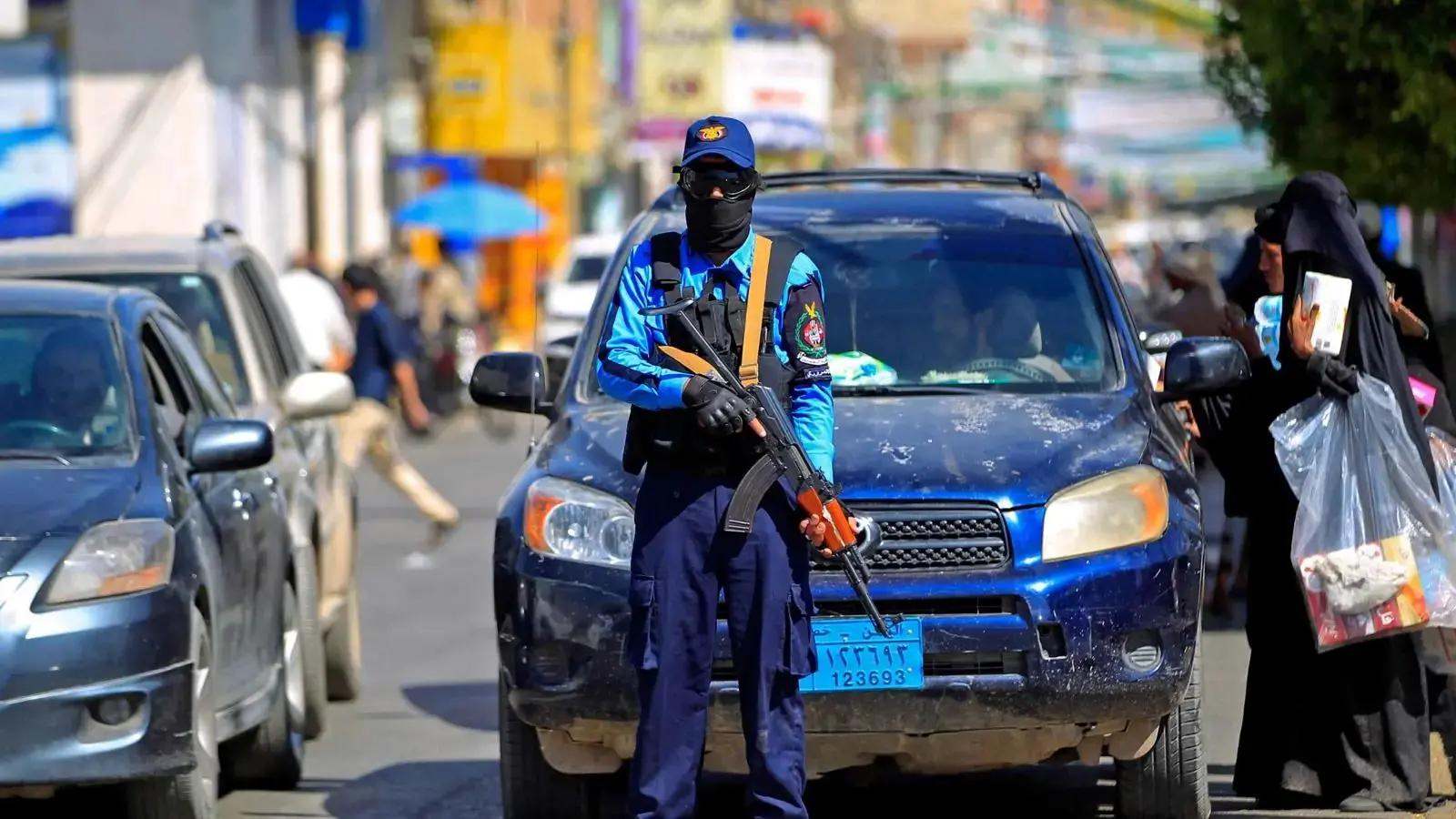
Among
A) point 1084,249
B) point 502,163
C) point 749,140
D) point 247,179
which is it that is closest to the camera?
point 749,140

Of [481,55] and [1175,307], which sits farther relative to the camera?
[481,55]

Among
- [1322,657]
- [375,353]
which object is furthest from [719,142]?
[375,353]

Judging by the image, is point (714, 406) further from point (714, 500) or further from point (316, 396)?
point (316, 396)

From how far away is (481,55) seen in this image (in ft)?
137

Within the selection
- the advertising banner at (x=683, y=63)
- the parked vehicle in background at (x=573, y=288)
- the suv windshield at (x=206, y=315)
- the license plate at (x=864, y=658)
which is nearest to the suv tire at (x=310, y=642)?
the suv windshield at (x=206, y=315)

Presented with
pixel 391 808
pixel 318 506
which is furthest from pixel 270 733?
Result: pixel 318 506

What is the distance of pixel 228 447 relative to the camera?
761 cm

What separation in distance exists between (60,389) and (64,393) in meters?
0.02

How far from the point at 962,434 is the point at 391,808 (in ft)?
7.92

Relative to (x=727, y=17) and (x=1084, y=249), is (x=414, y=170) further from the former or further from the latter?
(x=1084, y=249)

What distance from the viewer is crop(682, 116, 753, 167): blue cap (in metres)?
5.88

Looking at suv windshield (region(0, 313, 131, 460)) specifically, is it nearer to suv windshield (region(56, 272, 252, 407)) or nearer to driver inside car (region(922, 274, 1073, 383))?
suv windshield (region(56, 272, 252, 407))

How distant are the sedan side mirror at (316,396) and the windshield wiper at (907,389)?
2320 millimetres

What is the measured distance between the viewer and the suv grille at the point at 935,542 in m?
6.52
